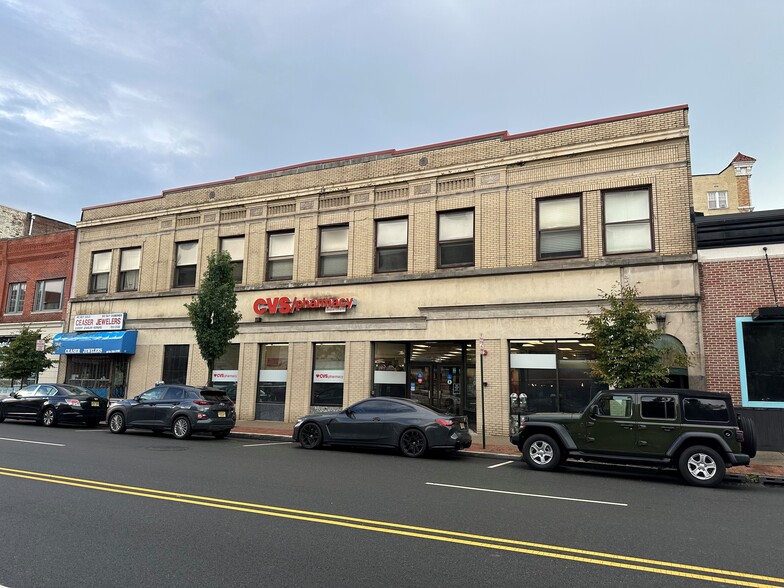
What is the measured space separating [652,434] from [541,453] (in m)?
2.19

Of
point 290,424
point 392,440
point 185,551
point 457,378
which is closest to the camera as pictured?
point 185,551

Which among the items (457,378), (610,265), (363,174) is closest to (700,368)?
(610,265)

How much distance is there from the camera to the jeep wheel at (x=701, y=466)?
9828 mm

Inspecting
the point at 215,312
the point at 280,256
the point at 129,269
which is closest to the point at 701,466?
the point at 215,312

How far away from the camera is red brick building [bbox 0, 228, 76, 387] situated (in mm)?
26812

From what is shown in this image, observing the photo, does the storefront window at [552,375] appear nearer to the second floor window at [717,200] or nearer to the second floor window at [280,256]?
the second floor window at [280,256]

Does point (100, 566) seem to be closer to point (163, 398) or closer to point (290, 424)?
point (163, 398)

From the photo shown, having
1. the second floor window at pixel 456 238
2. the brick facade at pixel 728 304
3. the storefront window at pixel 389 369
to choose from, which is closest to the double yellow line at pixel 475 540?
the brick facade at pixel 728 304

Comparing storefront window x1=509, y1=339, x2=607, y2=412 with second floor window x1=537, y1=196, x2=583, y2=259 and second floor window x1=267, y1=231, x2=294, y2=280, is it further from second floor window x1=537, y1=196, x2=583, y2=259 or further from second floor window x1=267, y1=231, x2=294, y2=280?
second floor window x1=267, y1=231, x2=294, y2=280

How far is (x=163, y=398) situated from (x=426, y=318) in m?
8.57

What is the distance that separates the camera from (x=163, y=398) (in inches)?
640

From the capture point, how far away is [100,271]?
85.7ft

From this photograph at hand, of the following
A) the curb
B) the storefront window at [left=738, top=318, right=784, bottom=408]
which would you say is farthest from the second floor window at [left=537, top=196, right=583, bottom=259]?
the curb

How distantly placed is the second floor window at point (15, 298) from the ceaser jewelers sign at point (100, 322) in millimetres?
5315
